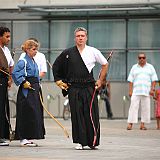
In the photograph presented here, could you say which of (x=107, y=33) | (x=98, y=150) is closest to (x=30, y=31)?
(x=107, y=33)

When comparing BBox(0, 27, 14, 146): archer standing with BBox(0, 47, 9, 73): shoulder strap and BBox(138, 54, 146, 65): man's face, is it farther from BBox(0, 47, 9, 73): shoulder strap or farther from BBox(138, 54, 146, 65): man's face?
BBox(138, 54, 146, 65): man's face

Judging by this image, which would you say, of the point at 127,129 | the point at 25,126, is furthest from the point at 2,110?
the point at 127,129

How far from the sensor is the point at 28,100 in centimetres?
1606

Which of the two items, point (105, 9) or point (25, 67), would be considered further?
point (105, 9)

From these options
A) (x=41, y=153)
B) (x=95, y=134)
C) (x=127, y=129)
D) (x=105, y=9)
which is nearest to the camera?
A: (x=41, y=153)

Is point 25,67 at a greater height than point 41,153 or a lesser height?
greater

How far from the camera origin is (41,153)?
14.1 metres

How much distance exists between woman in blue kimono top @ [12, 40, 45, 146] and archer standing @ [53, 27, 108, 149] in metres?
0.71

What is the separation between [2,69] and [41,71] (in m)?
1.40

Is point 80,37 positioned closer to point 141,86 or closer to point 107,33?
point 141,86

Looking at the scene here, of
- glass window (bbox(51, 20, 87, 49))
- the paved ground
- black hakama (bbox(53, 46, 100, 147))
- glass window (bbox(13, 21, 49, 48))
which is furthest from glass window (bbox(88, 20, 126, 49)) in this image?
black hakama (bbox(53, 46, 100, 147))

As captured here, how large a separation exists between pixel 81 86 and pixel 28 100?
1.21 m

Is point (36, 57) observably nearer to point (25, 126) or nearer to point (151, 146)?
point (25, 126)

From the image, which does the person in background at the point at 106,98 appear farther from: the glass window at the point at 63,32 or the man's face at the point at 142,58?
the man's face at the point at 142,58
